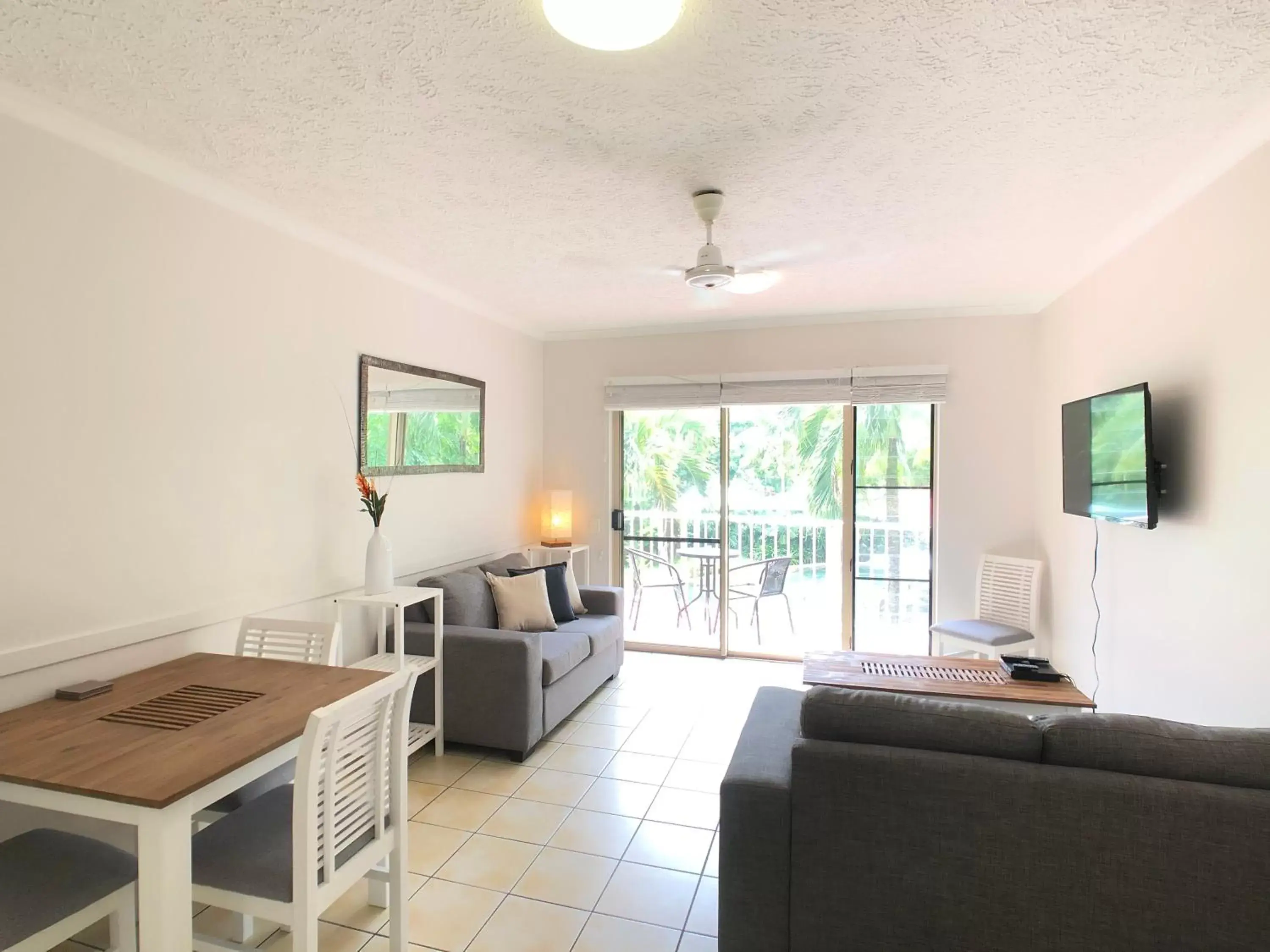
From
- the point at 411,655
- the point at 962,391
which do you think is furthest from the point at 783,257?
the point at 411,655

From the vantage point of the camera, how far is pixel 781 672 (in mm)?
4746

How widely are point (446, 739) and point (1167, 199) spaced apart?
13.2ft

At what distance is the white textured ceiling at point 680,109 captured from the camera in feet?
5.31

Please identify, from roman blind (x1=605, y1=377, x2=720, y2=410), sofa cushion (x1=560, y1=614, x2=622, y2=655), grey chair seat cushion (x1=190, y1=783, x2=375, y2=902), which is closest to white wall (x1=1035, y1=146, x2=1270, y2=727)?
roman blind (x1=605, y1=377, x2=720, y2=410)

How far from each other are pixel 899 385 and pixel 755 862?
3.67 meters

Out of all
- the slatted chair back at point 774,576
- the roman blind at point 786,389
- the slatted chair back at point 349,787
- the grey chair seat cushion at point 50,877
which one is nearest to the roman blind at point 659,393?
the roman blind at point 786,389

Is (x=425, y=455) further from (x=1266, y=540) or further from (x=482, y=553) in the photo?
(x=1266, y=540)

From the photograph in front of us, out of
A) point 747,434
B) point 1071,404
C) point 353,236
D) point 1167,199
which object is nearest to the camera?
point 1167,199

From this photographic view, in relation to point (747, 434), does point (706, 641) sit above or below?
below

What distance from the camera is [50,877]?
1.57m

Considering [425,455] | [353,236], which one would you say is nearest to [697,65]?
[353,236]

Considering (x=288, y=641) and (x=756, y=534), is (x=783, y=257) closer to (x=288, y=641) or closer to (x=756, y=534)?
(x=756, y=534)

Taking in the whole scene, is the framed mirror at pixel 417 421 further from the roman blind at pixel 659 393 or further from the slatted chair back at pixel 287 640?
the roman blind at pixel 659 393

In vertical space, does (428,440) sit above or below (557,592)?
above
